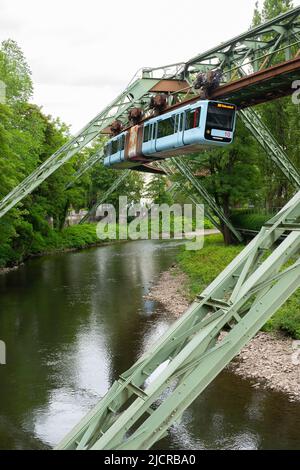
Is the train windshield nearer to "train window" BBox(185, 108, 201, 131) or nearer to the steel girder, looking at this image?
"train window" BBox(185, 108, 201, 131)

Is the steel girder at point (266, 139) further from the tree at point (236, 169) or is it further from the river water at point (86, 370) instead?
the river water at point (86, 370)

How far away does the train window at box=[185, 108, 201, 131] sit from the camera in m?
18.6

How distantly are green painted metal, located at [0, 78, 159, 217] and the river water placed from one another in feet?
18.6

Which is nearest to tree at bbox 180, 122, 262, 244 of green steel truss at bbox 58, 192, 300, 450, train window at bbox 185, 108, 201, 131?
Result: train window at bbox 185, 108, 201, 131

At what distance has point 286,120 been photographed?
3503cm

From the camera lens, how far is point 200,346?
248 inches

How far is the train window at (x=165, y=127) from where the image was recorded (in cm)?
2103

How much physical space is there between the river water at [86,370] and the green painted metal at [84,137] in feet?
18.6

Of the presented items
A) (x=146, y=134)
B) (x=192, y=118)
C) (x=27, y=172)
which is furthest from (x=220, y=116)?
(x=27, y=172)

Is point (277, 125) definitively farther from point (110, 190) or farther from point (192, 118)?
point (110, 190)

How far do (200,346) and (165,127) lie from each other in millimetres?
16705

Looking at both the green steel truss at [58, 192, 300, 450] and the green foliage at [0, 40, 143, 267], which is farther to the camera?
the green foliage at [0, 40, 143, 267]
